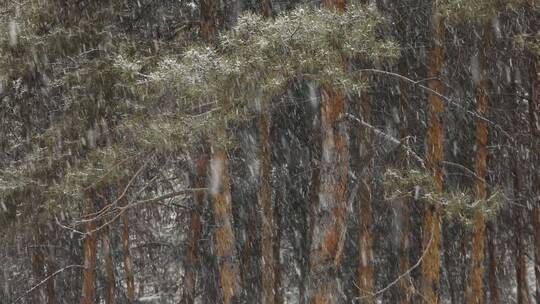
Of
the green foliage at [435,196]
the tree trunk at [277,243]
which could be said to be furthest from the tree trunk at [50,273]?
the green foliage at [435,196]

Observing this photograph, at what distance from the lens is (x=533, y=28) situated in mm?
11328

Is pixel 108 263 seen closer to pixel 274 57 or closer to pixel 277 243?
pixel 277 243

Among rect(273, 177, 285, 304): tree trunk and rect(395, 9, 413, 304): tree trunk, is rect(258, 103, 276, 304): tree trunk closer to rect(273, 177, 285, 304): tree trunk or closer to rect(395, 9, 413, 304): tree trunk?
rect(273, 177, 285, 304): tree trunk

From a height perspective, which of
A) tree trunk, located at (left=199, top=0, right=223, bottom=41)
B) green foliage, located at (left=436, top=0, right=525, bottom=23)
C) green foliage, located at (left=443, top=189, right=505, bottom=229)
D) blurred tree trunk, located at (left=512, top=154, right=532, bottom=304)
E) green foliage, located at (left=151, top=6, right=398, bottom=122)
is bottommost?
blurred tree trunk, located at (left=512, top=154, right=532, bottom=304)

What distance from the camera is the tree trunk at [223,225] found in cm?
1007

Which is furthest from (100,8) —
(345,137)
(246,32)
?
(345,137)

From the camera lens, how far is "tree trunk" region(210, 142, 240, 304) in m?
10.1

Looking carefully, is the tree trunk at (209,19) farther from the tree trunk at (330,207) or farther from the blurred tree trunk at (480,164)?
the blurred tree trunk at (480,164)

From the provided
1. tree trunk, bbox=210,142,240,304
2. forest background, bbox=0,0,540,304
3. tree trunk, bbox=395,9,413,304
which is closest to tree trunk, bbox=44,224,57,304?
forest background, bbox=0,0,540,304

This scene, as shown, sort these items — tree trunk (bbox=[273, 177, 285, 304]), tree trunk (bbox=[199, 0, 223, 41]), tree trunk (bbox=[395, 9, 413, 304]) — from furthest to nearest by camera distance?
tree trunk (bbox=[273, 177, 285, 304])
tree trunk (bbox=[395, 9, 413, 304])
tree trunk (bbox=[199, 0, 223, 41])

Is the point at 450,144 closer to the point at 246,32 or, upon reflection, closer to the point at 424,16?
the point at 424,16

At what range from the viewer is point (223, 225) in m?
10.1

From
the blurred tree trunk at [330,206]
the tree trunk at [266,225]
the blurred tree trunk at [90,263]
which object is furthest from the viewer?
the tree trunk at [266,225]

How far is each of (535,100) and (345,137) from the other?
171 inches
